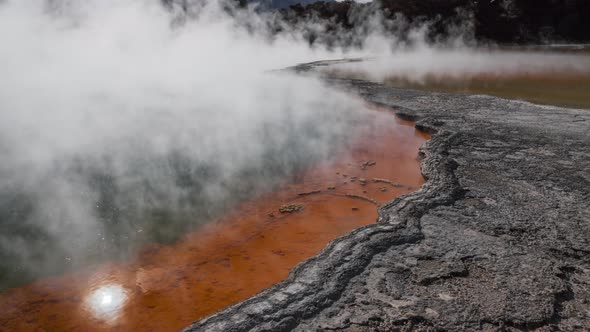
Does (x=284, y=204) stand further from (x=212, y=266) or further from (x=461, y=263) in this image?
(x=461, y=263)

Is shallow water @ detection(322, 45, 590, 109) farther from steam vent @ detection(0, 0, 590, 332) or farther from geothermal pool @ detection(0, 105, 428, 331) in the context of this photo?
geothermal pool @ detection(0, 105, 428, 331)

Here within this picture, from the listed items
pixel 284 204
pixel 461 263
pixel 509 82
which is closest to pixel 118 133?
pixel 284 204

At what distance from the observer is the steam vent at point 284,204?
2.42m

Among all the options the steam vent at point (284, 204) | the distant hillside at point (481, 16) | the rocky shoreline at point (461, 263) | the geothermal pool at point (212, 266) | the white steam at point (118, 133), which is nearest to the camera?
the rocky shoreline at point (461, 263)

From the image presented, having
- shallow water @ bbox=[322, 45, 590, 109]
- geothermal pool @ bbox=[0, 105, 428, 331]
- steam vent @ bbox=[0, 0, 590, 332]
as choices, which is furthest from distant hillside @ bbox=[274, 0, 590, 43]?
geothermal pool @ bbox=[0, 105, 428, 331]

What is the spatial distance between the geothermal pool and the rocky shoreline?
390mm

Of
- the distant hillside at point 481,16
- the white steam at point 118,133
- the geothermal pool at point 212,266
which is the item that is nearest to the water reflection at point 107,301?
the geothermal pool at point 212,266

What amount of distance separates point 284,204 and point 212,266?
3.96ft

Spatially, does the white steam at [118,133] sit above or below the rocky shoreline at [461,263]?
above

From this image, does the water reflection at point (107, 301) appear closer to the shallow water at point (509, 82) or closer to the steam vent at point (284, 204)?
the steam vent at point (284, 204)

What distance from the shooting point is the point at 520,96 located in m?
8.62

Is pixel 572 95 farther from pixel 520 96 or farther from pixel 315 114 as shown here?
pixel 315 114

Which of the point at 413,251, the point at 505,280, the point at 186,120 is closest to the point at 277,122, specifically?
the point at 186,120

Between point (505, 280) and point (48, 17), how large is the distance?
10.7 m
